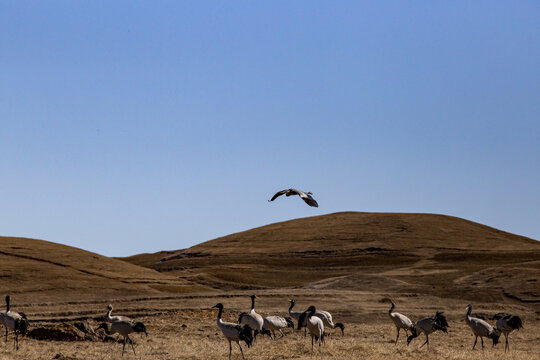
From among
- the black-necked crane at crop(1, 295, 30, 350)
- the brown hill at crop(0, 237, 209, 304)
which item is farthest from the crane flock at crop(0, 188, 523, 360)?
the brown hill at crop(0, 237, 209, 304)

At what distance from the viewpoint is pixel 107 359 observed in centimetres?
2150

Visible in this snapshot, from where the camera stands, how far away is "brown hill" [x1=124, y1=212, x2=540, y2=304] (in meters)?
54.0

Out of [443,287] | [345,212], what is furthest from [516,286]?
[345,212]

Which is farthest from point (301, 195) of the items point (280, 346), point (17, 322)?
point (17, 322)

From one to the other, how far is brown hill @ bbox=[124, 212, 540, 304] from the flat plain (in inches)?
7.2

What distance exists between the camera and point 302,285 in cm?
6588

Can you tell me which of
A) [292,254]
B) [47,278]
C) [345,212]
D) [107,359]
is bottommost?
[107,359]

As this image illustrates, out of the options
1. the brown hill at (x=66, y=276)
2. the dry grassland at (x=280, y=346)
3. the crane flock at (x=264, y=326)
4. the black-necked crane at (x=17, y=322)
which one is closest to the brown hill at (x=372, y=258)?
the brown hill at (x=66, y=276)

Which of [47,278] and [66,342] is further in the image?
[47,278]

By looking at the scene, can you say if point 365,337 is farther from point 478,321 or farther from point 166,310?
point 166,310

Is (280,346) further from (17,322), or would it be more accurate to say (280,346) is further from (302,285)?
(302,285)

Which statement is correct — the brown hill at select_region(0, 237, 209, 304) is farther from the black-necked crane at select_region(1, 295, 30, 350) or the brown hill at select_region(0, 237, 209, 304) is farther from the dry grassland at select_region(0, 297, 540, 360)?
the black-necked crane at select_region(1, 295, 30, 350)

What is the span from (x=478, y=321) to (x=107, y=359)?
43.0 ft

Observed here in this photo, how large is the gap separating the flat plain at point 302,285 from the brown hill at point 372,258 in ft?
0.60
